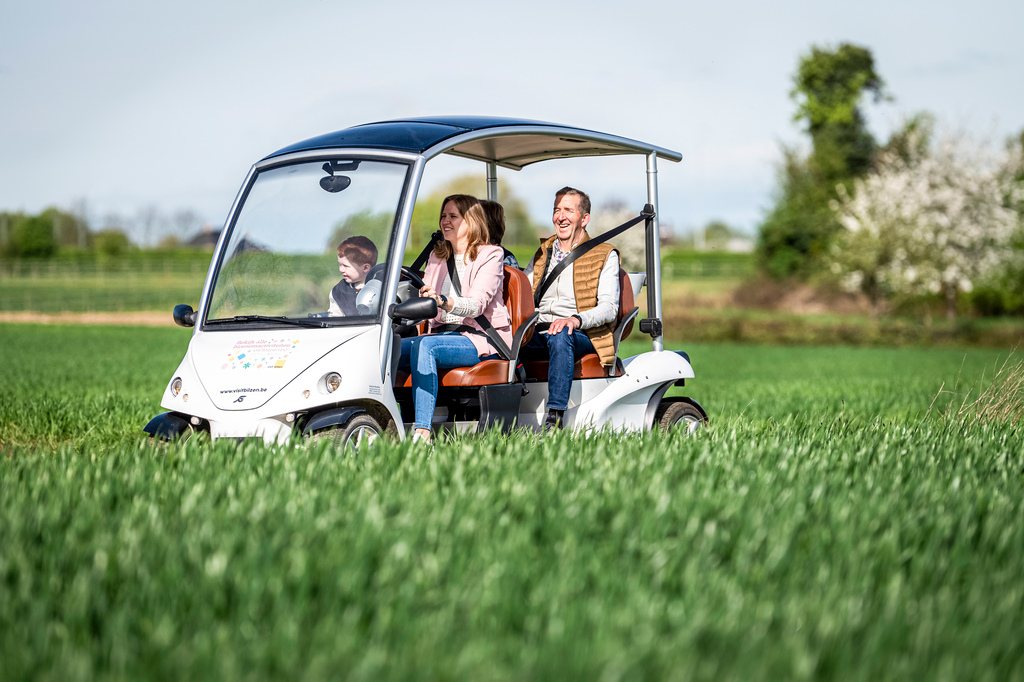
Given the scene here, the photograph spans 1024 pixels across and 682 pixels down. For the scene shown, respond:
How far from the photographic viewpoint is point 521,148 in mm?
7508

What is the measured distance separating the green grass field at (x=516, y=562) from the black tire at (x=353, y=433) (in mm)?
259

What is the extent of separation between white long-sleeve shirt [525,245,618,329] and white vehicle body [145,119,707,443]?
45 centimetres

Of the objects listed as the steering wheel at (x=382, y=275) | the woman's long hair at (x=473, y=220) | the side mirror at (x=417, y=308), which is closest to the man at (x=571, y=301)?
the woman's long hair at (x=473, y=220)

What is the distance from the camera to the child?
568 centimetres

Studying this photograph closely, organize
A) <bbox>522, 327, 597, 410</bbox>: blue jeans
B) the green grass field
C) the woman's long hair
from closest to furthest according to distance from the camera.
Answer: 1. the green grass field
2. the woman's long hair
3. <bbox>522, 327, 597, 410</bbox>: blue jeans

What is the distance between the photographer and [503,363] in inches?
238

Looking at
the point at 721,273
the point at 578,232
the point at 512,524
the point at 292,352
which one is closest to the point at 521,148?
the point at 578,232

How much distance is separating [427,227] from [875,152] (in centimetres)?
5558

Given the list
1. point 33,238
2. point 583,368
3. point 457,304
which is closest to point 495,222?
point 457,304

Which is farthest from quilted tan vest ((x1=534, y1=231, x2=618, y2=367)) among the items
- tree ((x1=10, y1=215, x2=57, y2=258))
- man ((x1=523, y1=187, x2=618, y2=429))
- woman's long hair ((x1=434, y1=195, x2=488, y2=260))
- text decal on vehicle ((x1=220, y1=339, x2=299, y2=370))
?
tree ((x1=10, y1=215, x2=57, y2=258))

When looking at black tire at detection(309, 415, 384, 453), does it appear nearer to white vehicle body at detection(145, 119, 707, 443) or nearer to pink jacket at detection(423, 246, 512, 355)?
white vehicle body at detection(145, 119, 707, 443)

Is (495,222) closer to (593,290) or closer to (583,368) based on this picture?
(593,290)

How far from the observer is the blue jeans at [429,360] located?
561 cm

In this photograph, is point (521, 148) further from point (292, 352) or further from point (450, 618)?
point (450, 618)
